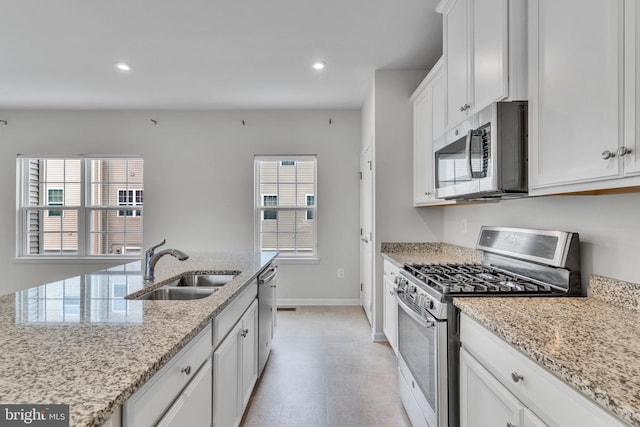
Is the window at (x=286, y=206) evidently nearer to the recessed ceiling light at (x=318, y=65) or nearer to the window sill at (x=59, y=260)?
the recessed ceiling light at (x=318, y=65)

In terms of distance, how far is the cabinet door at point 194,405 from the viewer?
101 centimetres

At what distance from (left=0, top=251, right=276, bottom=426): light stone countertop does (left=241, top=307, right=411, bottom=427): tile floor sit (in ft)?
3.27

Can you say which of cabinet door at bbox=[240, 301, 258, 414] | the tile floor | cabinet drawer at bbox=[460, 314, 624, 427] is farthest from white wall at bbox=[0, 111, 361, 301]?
cabinet drawer at bbox=[460, 314, 624, 427]

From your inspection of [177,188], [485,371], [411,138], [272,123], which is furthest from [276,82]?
[485,371]

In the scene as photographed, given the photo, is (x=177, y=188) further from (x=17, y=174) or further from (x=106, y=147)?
(x=17, y=174)

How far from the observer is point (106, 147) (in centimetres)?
461

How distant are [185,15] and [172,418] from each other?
2.53 metres

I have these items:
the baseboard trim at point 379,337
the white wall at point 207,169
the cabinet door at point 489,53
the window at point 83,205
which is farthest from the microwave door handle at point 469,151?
the window at point 83,205

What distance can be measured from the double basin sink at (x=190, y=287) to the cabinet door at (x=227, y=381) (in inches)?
12.6

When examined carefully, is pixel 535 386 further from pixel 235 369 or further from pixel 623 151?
pixel 235 369

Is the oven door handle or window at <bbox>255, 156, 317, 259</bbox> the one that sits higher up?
window at <bbox>255, 156, 317, 259</bbox>

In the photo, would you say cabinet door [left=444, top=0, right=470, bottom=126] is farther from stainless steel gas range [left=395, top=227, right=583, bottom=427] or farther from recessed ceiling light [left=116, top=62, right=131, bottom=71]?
recessed ceiling light [left=116, top=62, right=131, bottom=71]

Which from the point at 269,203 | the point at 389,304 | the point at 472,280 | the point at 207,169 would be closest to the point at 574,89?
the point at 472,280

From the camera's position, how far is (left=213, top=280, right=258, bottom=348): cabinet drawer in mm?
1425
